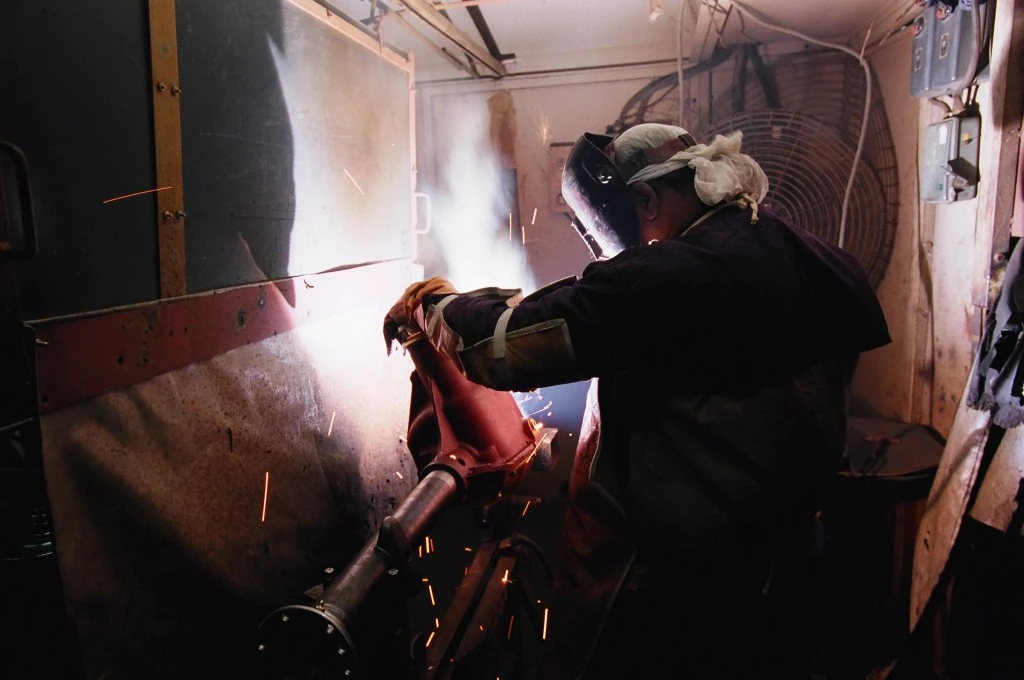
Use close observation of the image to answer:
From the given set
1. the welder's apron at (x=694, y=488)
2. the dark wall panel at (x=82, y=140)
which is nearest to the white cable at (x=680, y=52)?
the welder's apron at (x=694, y=488)

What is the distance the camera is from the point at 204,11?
1768mm

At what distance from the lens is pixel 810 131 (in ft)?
13.7

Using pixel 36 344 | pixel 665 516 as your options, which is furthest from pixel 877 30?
pixel 36 344

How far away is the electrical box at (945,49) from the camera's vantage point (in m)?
2.47

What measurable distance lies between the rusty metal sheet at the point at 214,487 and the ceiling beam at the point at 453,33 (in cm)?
138

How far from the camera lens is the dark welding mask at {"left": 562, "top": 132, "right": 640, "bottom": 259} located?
5.85 feet

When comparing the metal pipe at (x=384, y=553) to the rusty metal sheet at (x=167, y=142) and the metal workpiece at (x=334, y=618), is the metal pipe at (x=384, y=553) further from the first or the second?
the rusty metal sheet at (x=167, y=142)

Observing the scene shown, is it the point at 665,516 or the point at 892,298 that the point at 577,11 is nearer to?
the point at 892,298

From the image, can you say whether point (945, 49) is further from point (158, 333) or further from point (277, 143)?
point (158, 333)

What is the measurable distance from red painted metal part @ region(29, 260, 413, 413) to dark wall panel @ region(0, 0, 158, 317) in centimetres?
5

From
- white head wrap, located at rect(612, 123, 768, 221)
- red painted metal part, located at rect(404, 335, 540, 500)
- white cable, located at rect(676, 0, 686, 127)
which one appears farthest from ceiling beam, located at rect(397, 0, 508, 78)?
red painted metal part, located at rect(404, 335, 540, 500)

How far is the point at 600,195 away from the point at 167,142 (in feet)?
3.93

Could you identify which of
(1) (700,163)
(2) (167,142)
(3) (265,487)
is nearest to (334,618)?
(3) (265,487)

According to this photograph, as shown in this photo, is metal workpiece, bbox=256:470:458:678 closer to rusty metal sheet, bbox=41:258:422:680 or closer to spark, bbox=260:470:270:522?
rusty metal sheet, bbox=41:258:422:680
